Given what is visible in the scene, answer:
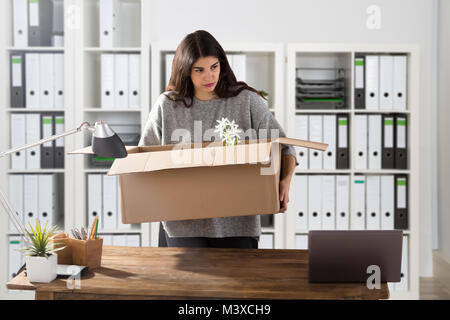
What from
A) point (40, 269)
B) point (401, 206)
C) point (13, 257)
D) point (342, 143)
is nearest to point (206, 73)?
point (40, 269)

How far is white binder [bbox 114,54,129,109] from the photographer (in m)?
2.71

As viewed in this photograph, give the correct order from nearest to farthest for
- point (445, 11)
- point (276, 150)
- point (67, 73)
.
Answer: point (276, 150) < point (67, 73) < point (445, 11)

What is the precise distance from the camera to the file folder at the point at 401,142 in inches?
109

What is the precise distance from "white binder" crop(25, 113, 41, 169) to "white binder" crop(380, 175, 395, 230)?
2.09m

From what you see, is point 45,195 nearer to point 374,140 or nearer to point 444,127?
point 374,140

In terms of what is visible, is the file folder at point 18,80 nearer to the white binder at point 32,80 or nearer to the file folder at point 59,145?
the white binder at point 32,80

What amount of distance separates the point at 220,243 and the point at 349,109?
4.97ft

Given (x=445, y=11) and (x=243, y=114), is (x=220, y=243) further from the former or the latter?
(x=445, y=11)

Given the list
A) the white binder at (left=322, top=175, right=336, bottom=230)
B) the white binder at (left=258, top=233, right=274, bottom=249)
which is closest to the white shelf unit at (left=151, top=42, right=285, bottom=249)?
the white binder at (left=258, top=233, right=274, bottom=249)

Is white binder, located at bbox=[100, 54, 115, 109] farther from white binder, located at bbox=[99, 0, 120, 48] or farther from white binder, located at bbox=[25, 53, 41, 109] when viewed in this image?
white binder, located at bbox=[25, 53, 41, 109]

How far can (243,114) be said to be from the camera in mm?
1702

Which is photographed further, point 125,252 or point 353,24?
point 353,24
